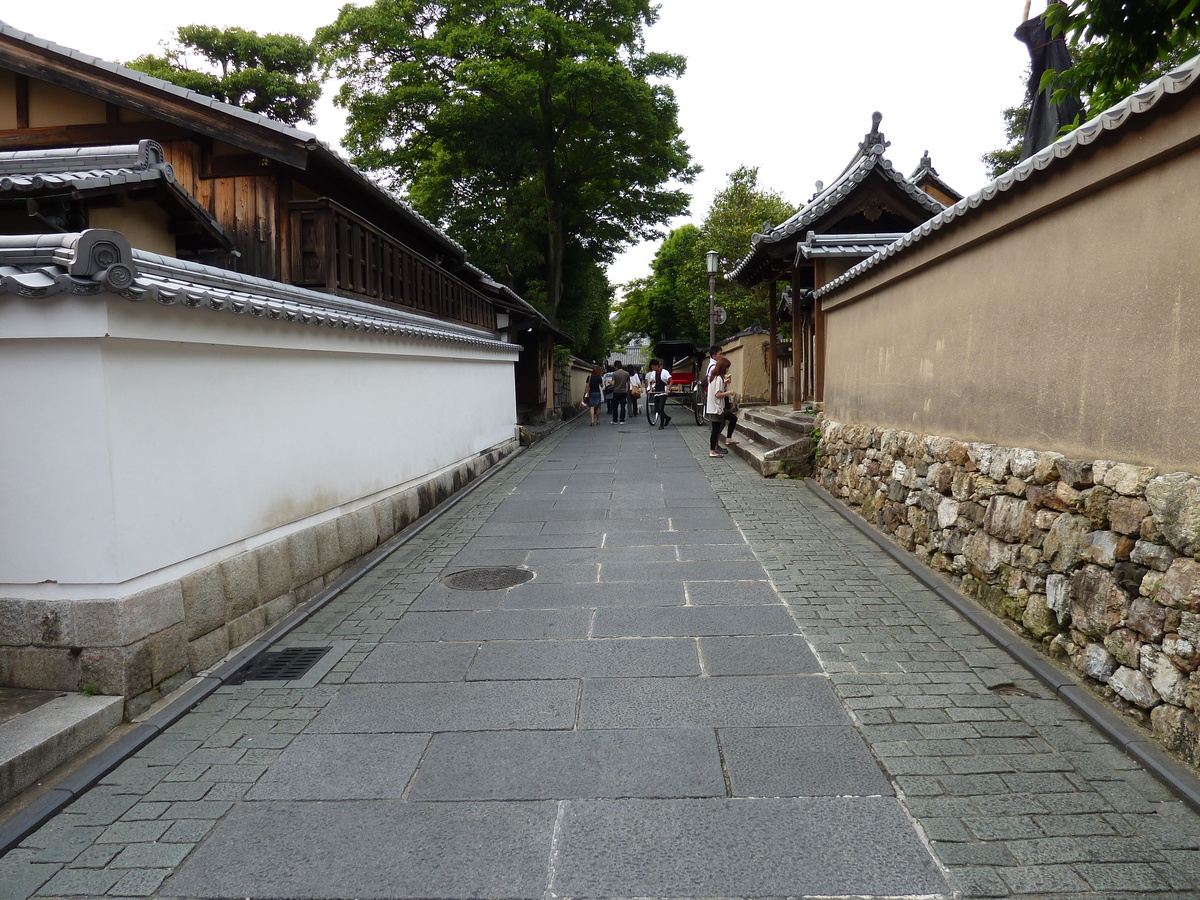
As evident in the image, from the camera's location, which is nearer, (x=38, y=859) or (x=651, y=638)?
(x=38, y=859)

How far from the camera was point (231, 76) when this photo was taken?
100 feet

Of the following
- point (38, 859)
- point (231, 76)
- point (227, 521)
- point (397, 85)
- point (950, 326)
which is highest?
point (231, 76)

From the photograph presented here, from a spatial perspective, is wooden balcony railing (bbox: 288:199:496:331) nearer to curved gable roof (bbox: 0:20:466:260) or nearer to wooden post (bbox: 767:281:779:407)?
curved gable roof (bbox: 0:20:466:260)

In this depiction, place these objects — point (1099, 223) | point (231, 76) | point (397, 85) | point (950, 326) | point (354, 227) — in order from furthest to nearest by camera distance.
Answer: point (231, 76), point (397, 85), point (354, 227), point (950, 326), point (1099, 223)

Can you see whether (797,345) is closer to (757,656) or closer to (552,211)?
(757,656)

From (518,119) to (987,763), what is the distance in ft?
80.0

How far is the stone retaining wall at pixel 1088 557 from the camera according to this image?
11.6 ft

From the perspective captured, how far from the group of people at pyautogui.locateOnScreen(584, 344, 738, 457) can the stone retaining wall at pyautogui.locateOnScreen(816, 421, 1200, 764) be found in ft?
23.7

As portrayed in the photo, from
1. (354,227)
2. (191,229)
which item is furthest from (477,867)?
(354,227)

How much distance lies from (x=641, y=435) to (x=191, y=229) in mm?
13574

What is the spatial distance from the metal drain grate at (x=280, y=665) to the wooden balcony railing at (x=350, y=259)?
5114 millimetres

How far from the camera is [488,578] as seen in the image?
23.4 ft

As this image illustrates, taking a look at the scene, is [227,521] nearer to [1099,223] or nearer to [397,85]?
[1099,223]

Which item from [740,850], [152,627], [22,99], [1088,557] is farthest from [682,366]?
[740,850]
